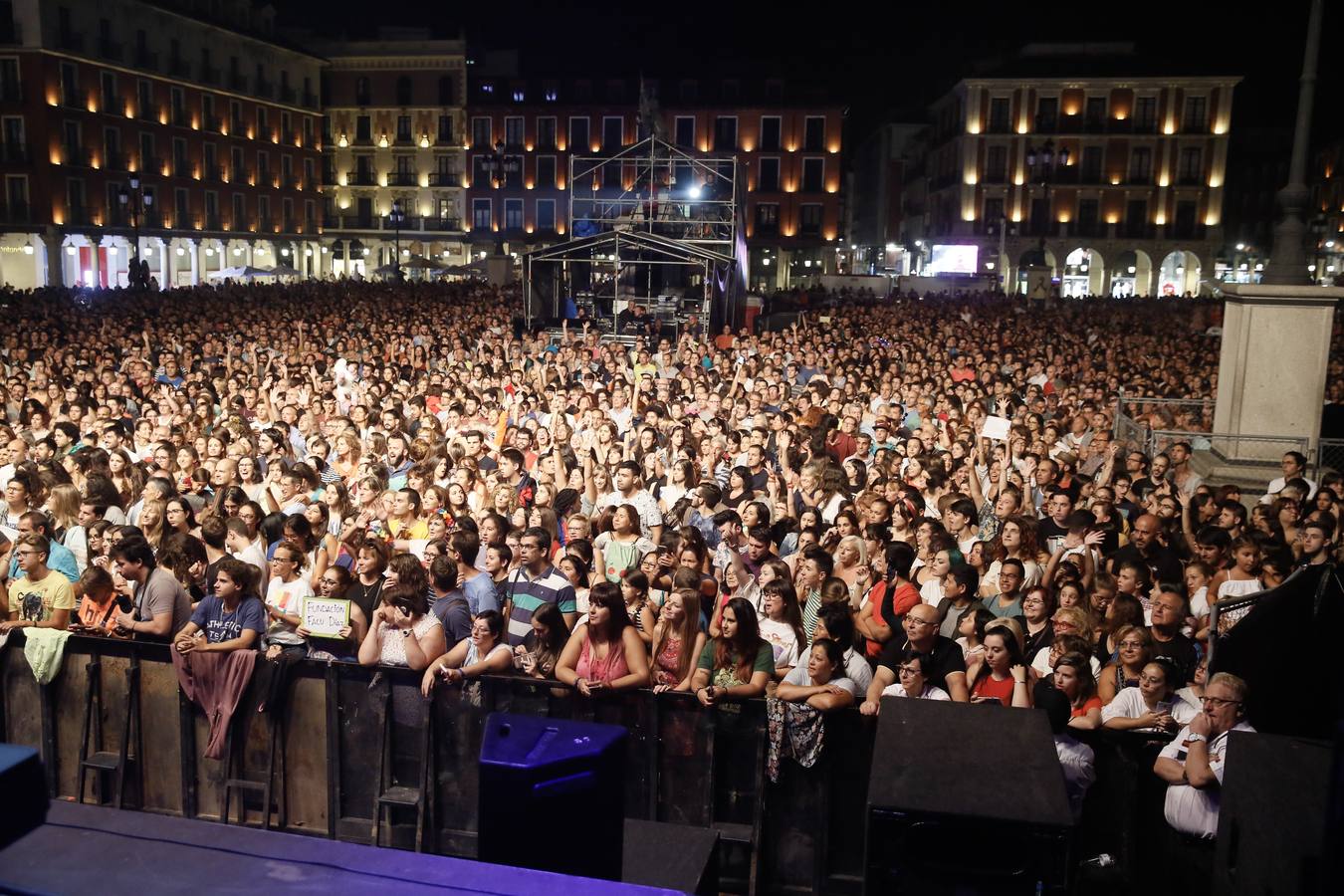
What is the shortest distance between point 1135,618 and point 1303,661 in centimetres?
222

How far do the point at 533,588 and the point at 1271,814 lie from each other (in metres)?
4.82

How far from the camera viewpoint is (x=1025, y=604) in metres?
6.28

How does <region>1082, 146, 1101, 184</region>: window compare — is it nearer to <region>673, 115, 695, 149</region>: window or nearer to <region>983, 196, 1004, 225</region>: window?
<region>983, 196, 1004, 225</region>: window

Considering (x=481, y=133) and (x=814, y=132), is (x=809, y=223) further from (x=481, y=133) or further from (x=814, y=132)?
(x=481, y=133)

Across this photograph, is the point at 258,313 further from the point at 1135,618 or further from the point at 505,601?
the point at 1135,618

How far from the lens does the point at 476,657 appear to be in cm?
575

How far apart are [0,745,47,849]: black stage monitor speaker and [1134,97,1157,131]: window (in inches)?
2430

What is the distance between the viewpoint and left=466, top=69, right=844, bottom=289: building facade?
60000 mm

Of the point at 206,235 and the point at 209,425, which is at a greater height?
the point at 206,235

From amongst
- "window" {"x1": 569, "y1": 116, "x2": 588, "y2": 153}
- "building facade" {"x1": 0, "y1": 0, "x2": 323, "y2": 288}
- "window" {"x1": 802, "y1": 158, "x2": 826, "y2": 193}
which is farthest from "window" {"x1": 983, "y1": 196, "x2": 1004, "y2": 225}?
"building facade" {"x1": 0, "y1": 0, "x2": 323, "y2": 288}

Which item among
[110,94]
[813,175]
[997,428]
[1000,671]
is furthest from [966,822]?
[813,175]

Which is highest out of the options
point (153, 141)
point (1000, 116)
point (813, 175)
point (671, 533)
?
point (1000, 116)

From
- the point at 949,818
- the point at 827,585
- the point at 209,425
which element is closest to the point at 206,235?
the point at 209,425

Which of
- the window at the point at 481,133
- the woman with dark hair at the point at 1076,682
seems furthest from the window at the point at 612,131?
the woman with dark hair at the point at 1076,682
